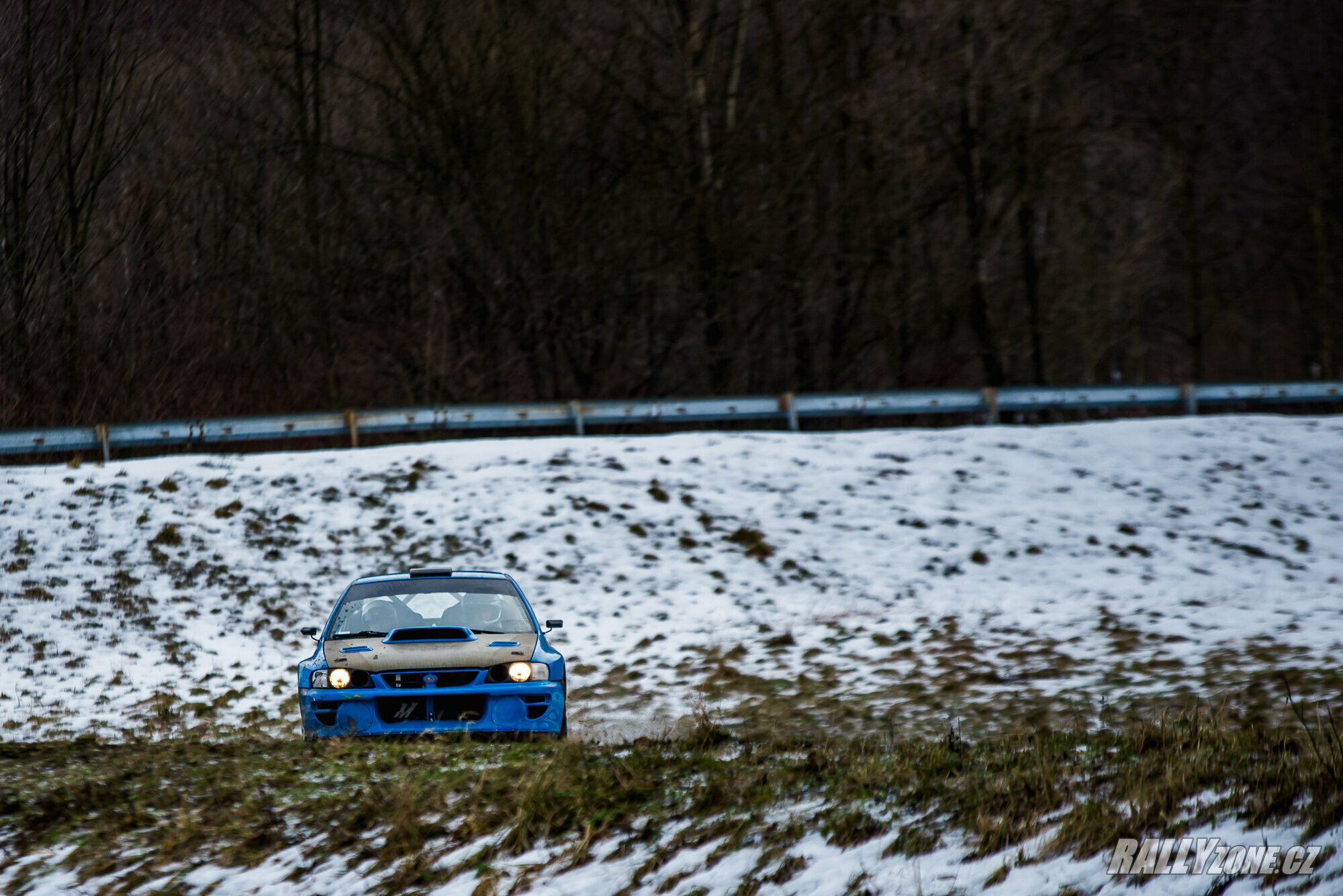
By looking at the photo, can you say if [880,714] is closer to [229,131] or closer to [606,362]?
[606,362]

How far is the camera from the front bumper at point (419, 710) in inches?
316

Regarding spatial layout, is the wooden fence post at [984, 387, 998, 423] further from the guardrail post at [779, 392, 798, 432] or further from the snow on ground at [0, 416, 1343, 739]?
the guardrail post at [779, 392, 798, 432]

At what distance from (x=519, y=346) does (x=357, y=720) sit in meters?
22.3

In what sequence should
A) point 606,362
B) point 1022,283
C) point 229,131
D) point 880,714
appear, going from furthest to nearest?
point 1022,283 → point 606,362 → point 229,131 → point 880,714

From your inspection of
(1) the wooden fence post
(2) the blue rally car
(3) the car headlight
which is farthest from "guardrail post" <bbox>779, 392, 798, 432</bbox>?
(3) the car headlight

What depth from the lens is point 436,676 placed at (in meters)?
8.09

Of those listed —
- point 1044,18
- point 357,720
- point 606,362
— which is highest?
point 1044,18

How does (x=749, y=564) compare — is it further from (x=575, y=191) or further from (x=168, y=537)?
(x=575, y=191)

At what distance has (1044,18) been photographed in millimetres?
29734

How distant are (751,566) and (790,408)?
798 centimetres

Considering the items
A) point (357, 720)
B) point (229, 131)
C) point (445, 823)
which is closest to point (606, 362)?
point (229, 131)

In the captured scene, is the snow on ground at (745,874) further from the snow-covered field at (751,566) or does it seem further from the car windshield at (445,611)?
the car windshield at (445,611)

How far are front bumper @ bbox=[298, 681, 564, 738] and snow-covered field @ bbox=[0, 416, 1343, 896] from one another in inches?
89.6

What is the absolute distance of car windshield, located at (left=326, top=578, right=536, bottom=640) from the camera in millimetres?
9250
